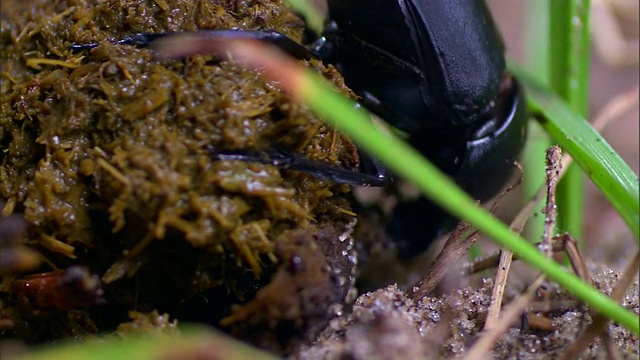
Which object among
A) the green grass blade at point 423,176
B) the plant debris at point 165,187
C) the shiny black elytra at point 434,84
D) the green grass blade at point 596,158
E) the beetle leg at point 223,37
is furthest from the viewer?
the shiny black elytra at point 434,84

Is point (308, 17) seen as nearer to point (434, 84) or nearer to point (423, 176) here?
point (434, 84)

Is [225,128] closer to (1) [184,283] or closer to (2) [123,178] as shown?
(2) [123,178]

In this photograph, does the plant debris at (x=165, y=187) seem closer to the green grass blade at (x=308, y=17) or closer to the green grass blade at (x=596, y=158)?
the green grass blade at (x=308, y=17)

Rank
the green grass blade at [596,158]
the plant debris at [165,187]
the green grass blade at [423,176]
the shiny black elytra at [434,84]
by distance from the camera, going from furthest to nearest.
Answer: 1. the shiny black elytra at [434,84]
2. the green grass blade at [596,158]
3. the plant debris at [165,187]
4. the green grass blade at [423,176]

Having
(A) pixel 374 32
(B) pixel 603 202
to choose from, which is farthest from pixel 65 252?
(B) pixel 603 202

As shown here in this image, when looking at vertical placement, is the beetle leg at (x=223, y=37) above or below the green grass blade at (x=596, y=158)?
above

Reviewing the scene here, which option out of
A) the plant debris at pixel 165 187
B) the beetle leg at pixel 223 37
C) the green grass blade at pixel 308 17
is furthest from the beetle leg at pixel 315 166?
the green grass blade at pixel 308 17
